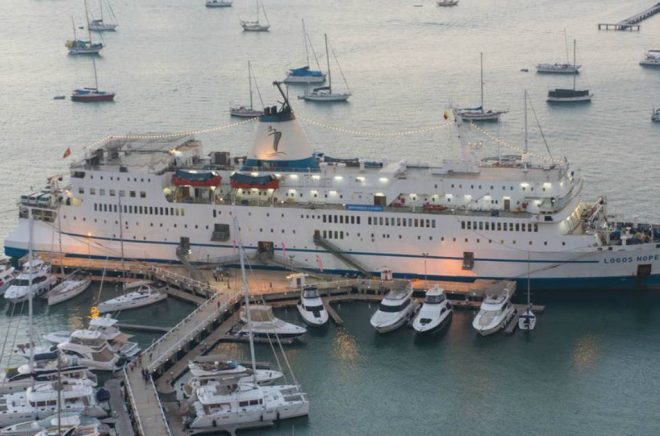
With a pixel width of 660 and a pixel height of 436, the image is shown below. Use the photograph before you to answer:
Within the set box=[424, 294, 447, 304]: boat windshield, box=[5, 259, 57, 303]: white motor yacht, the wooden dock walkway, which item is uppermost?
box=[5, 259, 57, 303]: white motor yacht

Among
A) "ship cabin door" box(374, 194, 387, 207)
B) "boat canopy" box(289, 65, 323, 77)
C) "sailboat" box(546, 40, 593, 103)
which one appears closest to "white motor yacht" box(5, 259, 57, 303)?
"ship cabin door" box(374, 194, 387, 207)

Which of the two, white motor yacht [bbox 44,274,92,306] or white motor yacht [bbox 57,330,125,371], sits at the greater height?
white motor yacht [bbox 44,274,92,306]

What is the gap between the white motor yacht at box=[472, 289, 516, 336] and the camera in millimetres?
47375

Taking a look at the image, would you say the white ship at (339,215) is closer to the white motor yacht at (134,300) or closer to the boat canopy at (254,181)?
the boat canopy at (254,181)

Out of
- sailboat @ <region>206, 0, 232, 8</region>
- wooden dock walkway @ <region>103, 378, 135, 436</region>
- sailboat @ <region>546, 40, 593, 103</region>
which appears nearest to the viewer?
wooden dock walkway @ <region>103, 378, 135, 436</region>

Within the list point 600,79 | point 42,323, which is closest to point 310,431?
point 42,323

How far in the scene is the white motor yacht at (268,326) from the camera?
155 feet

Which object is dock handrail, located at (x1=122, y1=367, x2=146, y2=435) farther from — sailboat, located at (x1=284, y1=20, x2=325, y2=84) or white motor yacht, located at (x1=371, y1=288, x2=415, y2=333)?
sailboat, located at (x1=284, y1=20, x2=325, y2=84)

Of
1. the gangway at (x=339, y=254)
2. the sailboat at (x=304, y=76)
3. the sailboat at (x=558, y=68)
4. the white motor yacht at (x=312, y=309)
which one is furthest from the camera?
the sailboat at (x=558, y=68)

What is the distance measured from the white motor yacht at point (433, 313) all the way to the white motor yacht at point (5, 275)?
1703 centimetres

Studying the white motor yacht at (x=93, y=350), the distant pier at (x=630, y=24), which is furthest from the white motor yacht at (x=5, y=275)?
the distant pier at (x=630, y=24)

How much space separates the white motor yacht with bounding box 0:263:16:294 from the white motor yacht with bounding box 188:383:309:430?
1569cm

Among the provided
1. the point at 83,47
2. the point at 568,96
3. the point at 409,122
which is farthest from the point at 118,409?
the point at 83,47

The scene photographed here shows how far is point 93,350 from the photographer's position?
4488 cm
